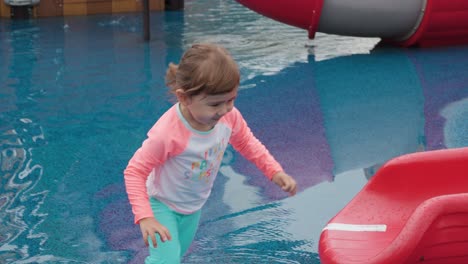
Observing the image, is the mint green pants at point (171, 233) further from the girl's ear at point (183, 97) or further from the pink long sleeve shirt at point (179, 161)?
the girl's ear at point (183, 97)

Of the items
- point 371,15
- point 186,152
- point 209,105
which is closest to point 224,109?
point 209,105

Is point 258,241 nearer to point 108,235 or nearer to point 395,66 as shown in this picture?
point 108,235

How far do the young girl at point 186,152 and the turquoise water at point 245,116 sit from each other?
75cm

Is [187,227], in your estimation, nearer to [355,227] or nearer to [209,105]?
[209,105]

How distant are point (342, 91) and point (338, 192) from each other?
249 cm

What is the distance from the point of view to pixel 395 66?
758 cm

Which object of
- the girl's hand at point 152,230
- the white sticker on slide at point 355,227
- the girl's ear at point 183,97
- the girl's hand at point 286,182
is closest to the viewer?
the girl's hand at point 152,230

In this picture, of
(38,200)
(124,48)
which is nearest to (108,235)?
(38,200)

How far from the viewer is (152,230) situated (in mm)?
2344

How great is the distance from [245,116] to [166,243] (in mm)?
3226

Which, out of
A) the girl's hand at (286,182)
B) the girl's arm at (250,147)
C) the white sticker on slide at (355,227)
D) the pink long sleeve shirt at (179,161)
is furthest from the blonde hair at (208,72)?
the white sticker on slide at (355,227)

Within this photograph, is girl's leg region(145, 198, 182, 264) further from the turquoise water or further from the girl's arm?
the turquoise water

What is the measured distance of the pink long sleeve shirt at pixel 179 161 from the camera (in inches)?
97.1

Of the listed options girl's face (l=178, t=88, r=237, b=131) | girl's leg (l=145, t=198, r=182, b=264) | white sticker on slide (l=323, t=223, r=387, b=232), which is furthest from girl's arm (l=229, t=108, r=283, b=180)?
white sticker on slide (l=323, t=223, r=387, b=232)
